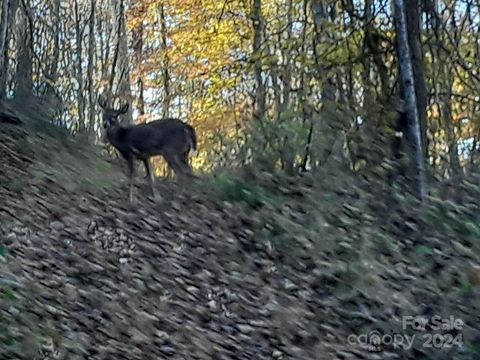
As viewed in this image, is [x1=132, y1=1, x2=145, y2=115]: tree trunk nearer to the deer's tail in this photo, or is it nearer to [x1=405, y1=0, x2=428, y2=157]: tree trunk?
the deer's tail

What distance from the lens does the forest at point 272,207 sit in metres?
6.04

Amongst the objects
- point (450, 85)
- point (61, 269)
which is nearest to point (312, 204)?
point (450, 85)

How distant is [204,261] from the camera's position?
812cm

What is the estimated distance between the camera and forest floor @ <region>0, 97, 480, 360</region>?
581cm

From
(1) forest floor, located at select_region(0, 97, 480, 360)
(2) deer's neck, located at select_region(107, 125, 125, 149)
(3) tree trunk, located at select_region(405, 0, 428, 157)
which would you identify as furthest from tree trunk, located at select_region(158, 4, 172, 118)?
(3) tree trunk, located at select_region(405, 0, 428, 157)

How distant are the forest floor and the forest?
0.07ft

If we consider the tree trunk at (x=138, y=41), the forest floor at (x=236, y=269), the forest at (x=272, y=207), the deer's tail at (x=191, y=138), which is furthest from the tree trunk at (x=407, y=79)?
the tree trunk at (x=138, y=41)

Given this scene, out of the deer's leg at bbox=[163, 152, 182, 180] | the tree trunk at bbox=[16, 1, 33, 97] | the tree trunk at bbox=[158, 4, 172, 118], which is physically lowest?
the deer's leg at bbox=[163, 152, 182, 180]

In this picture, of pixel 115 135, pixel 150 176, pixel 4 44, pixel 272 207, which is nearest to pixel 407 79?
pixel 272 207

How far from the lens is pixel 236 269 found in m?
7.93

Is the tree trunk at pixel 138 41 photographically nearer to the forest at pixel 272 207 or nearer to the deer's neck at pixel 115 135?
the forest at pixel 272 207

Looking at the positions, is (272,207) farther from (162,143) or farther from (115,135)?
(115,135)

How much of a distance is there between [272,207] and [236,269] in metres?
1.74

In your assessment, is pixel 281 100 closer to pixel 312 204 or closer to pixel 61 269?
pixel 312 204
